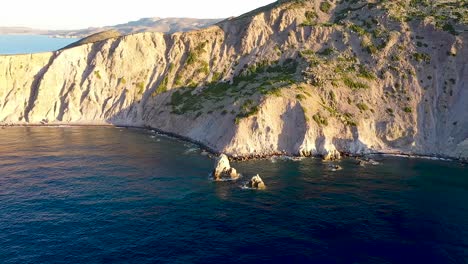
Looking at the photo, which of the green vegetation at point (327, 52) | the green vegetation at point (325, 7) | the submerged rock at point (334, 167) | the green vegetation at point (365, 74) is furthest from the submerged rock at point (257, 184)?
the green vegetation at point (325, 7)

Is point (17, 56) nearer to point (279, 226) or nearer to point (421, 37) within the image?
point (279, 226)

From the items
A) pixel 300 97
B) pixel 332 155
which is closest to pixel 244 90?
pixel 300 97

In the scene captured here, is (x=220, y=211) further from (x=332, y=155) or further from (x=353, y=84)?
(x=353, y=84)

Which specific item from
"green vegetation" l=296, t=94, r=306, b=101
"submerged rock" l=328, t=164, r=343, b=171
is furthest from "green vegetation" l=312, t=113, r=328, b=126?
"submerged rock" l=328, t=164, r=343, b=171

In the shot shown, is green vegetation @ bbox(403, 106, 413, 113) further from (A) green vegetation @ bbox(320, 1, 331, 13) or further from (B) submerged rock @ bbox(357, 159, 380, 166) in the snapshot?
(A) green vegetation @ bbox(320, 1, 331, 13)

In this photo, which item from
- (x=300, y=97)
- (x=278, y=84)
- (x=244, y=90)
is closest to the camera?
(x=300, y=97)

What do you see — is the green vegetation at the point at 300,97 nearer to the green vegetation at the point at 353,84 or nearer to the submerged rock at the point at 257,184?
the green vegetation at the point at 353,84
